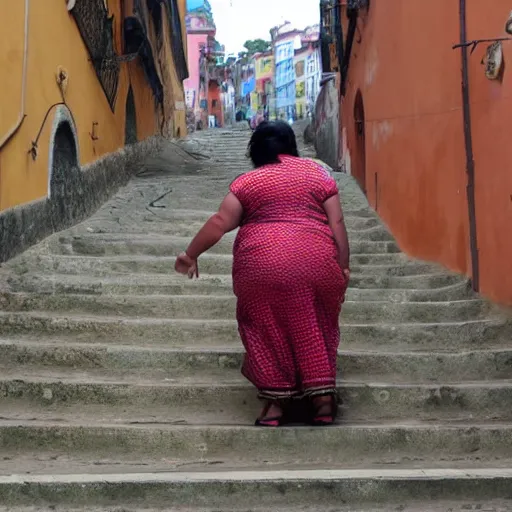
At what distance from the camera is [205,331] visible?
4.55 m

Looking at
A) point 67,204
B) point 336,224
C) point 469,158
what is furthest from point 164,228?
point 336,224

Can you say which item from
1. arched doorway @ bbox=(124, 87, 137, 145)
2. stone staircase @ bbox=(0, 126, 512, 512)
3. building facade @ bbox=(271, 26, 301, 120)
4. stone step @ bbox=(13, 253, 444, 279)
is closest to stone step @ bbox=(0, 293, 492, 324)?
stone staircase @ bbox=(0, 126, 512, 512)

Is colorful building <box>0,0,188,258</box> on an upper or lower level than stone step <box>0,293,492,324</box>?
upper

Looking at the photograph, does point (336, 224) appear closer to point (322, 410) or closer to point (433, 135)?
point (322, 410)

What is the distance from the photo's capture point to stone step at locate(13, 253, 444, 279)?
5562 mm

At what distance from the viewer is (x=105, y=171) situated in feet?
28.8

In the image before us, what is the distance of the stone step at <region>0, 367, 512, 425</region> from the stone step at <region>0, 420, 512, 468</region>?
258 mm

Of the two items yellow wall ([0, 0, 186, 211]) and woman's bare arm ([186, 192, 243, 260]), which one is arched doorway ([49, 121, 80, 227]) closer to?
yellow wall ([0, 0, 186, 211])

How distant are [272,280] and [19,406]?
1.33 m

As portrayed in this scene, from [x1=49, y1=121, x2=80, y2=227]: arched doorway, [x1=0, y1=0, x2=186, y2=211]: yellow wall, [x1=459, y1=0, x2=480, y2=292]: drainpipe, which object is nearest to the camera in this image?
[x1=459, y1=0, x2=480, y2=292]: drainpipe

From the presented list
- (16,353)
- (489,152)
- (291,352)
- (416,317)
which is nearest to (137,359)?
(16,353)

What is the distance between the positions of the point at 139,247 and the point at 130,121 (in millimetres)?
5451

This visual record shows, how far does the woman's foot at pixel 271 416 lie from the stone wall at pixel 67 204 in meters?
2.38

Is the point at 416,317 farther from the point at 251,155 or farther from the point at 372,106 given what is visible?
the point at 372,106
